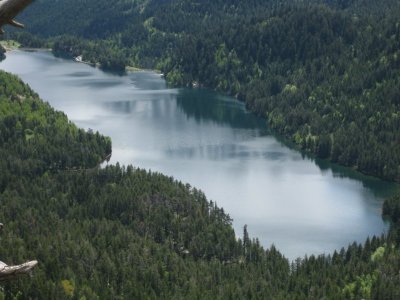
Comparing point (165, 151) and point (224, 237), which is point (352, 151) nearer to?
point (165, 151)

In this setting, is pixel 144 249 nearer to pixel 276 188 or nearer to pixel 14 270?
pixel 276 188

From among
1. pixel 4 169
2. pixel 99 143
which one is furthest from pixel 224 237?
pixel 99 143

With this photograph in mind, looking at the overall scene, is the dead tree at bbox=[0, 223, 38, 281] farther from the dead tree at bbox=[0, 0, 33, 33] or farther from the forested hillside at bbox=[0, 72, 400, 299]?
the forested hillside at bbox=[0, 72, 400, 299]

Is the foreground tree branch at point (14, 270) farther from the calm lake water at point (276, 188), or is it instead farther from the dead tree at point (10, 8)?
the calm lake water at point (276, 188)

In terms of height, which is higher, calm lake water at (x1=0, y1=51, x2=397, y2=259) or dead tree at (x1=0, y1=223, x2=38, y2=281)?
dead tree at (x1=0, y1=223, x2=38, y2=281)

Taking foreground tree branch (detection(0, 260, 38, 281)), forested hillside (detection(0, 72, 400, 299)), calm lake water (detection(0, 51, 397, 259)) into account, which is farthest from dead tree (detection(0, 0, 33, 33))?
calm lake water (detection(0, 51, 397, 259))

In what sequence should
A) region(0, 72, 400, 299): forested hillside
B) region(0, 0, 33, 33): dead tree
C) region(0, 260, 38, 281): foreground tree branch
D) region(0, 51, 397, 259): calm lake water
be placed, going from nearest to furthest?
region(0, 260, 38, 281): foreground tree branch → region(0, 0, 33, 33): dead tree → region(0, 72, 400, 299): forested hillside → region(0, 51, 397, 259): calm lake water

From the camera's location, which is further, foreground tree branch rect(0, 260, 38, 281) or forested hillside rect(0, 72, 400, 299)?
forested hillside rect(0, 72, 400, 299)

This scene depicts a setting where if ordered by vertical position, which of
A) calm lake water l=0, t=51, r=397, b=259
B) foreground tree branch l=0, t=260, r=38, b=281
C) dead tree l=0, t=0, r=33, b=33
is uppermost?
dead tree l=0, t=0, r=33, b=33

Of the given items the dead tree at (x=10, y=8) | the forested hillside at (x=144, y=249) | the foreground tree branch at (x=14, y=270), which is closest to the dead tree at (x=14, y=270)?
the foreground tree branch at (x=14, y=270)
